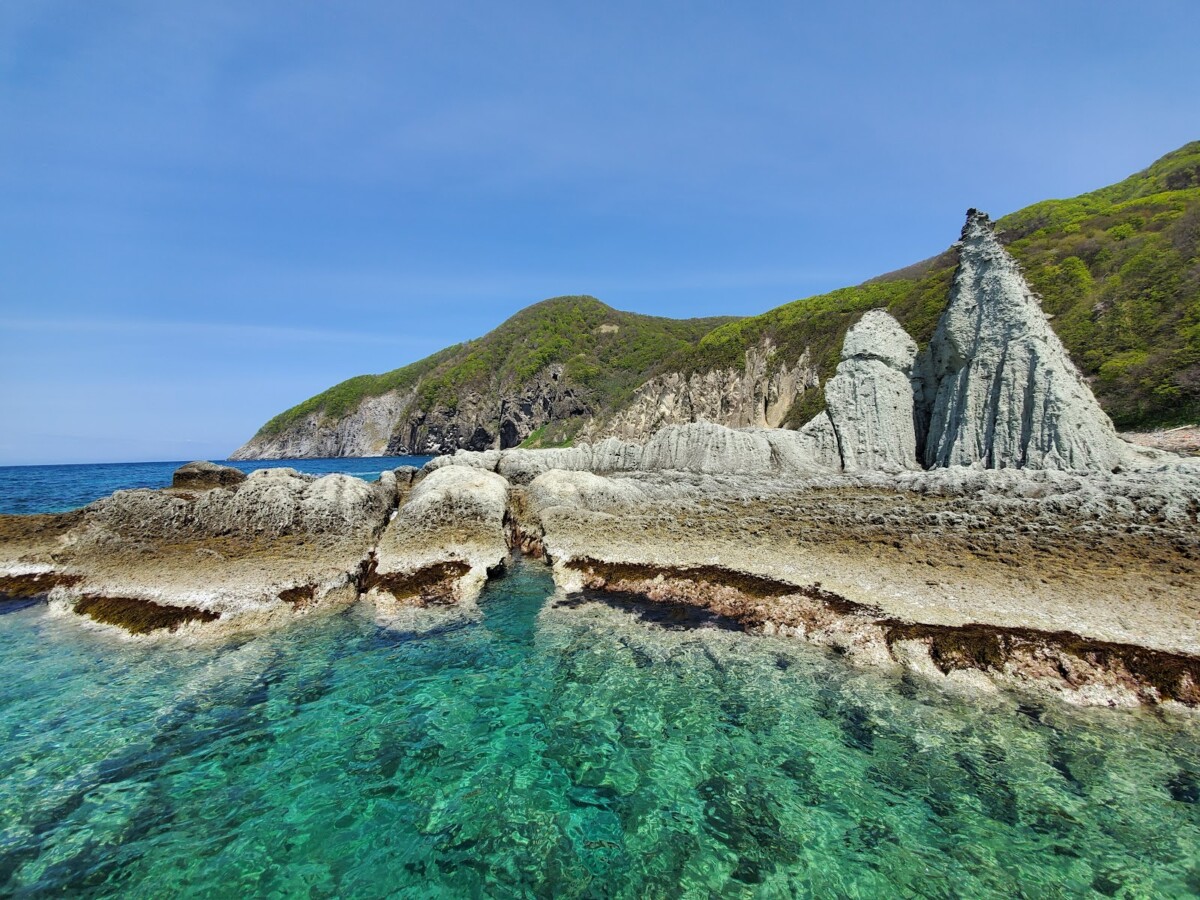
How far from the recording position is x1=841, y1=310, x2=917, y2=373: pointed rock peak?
23062mm

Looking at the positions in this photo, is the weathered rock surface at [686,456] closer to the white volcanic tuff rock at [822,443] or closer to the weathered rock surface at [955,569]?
→ the white volcanic tuff rock at [822,443]

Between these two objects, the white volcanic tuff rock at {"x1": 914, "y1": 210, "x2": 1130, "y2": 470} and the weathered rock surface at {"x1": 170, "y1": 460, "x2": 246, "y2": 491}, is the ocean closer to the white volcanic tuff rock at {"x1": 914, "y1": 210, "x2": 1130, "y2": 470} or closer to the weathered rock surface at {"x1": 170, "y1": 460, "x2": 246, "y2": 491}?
the white volcanic tuff rock at {"x1": 914, "y1": 210, "x2": 1130, "y2": 470}

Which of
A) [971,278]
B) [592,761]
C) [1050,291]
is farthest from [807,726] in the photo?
[1050,291]

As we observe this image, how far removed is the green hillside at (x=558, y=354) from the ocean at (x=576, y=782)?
89217mm

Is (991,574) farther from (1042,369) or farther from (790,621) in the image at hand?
(1042,369)

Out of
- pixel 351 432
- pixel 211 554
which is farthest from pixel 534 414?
pixel 211 554

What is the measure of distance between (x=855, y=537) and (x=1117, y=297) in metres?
35.2

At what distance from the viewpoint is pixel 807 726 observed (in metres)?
8.35

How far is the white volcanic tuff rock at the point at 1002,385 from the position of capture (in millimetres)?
16203

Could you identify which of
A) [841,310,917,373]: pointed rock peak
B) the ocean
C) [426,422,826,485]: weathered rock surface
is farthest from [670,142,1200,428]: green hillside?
the ocean

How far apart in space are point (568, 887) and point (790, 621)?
25.9 feet

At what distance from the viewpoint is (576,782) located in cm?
734

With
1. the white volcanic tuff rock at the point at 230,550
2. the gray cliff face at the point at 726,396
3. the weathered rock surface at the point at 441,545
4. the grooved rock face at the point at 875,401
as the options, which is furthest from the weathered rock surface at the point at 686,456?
the gray cliff face at the point at 726,396

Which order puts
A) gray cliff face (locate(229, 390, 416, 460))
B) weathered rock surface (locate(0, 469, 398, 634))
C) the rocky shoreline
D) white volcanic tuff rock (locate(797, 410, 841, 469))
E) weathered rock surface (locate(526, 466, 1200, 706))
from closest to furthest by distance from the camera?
weathered rock surface (locate(526, 466, 1200, 706)), the rocky shoreline, weathered rock surface (locate(0, 469, 398, 634)), white volcanic tuff rock (locate(797, 410, 841, 469)), gray cliff face (locate(229, 390, 416, 460))
